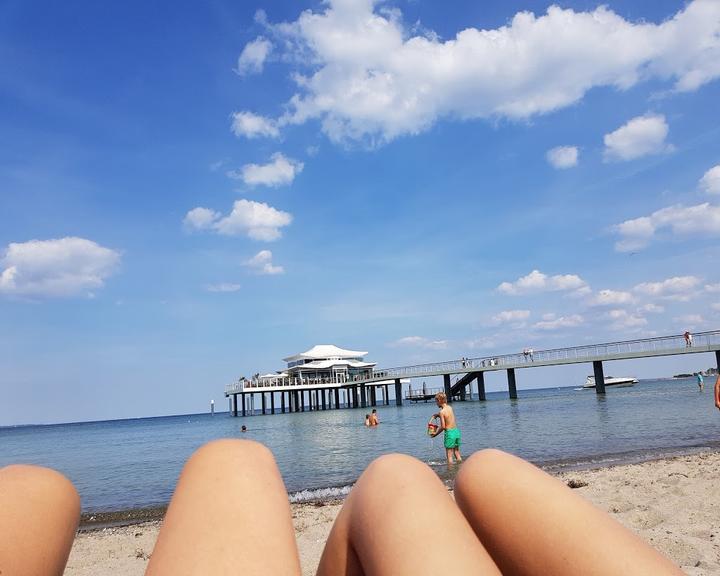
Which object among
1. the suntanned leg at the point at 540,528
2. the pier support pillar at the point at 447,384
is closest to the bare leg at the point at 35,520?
the suntanned leg at the point at 540,528

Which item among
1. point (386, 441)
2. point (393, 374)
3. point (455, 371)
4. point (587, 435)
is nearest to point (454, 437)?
point (587, 435)

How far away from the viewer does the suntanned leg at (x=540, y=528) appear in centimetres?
93

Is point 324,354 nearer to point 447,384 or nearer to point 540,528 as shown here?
point 447,384

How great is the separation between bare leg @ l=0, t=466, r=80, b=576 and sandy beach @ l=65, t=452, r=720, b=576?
3201 millimetres

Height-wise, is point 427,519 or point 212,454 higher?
point 212,454

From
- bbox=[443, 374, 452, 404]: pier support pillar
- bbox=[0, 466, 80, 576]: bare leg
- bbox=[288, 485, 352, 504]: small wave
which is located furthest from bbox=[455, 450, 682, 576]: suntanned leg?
bbox=[443, 374, 452, 404]: pier support pillar

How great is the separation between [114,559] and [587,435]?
44.5ft

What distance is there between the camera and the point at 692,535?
12.3 feet

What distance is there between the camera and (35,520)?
900 millimetres

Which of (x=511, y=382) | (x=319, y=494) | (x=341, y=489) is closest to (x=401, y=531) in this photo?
(x=319, y=494)

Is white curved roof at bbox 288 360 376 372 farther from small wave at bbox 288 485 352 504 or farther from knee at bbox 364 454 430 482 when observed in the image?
knee at bbox 364 454 430 482

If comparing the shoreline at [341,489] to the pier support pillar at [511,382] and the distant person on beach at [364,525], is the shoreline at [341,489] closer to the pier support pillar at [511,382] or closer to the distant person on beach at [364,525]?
the distant person on beach at [364,525]

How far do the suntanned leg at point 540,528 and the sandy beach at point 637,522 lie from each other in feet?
8.30

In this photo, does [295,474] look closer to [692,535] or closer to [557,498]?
[692,535]
